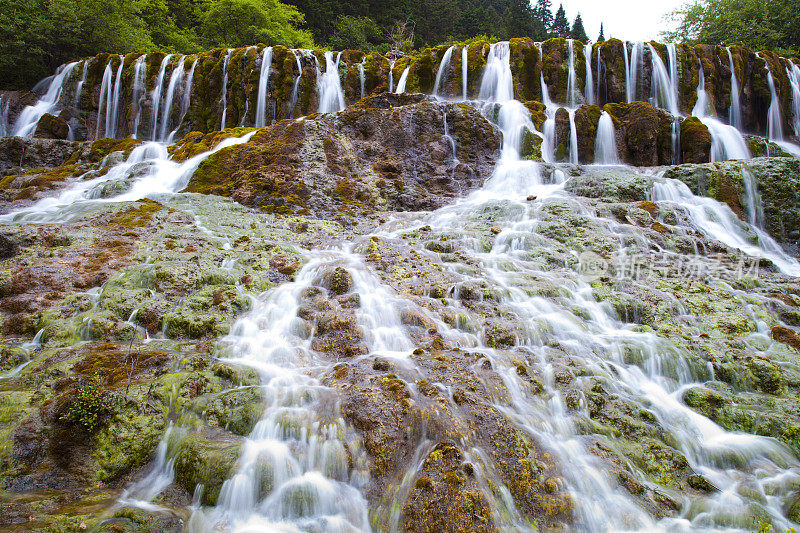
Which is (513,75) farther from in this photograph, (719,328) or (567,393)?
(567,393)

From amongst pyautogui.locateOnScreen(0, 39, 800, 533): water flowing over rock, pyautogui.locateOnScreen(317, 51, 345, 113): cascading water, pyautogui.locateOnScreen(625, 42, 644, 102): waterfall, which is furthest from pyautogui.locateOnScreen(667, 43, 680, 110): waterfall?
pyautogui.locateOnScreen(317, 51, 345, 113): cascading water

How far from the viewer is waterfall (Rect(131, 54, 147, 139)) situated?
17250mm

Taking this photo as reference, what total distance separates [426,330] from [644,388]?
2446 mm

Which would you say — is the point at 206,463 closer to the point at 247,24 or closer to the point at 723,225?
the point at 723,225

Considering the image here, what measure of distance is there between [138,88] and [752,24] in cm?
3373

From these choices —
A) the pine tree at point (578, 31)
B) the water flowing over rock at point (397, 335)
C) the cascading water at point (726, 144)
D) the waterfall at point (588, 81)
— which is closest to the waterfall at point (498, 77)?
the waterfall at point (588, 81)

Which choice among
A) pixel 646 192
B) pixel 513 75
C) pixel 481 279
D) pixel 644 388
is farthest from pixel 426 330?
pixel 513 75

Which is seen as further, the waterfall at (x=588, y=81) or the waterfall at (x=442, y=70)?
the waterfall at (x=588, y=81)

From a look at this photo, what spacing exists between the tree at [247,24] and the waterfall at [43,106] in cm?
876

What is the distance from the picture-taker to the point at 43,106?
16.9 metres

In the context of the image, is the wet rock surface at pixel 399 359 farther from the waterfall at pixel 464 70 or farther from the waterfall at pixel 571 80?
the waterfall at pixel 464 70

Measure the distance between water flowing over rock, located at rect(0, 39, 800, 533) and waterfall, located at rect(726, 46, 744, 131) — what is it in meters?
6.95

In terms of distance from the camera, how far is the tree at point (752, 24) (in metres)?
23.2

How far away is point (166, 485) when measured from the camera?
9.88ft
